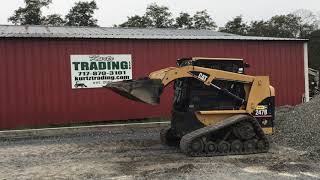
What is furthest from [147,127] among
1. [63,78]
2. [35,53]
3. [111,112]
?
[35,53]

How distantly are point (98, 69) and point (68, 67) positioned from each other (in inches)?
42.1

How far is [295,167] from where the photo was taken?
9.16 m

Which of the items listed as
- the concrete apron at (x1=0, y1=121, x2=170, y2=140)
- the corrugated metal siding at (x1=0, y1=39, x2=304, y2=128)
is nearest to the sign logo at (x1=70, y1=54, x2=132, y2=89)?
the corrugated metal siding at (x1=0, y1=39, x2=304, y2=128)

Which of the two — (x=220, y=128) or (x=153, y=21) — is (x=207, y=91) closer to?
(x=220, y=128)

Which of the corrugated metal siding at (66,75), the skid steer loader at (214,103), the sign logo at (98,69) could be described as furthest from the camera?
the sign logo at (98,69)

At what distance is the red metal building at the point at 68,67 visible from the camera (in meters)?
16.4

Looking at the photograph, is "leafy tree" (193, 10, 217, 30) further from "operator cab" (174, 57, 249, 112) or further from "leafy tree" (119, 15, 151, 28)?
"operator cab" (174, 57, 249, 112)

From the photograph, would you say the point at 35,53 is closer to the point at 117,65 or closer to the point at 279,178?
the point at 117,65

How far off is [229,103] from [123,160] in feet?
9.14

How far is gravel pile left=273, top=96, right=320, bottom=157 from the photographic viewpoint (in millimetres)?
11148

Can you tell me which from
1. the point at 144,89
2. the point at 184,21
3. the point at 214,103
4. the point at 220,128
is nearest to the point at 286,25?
the point at 184,21

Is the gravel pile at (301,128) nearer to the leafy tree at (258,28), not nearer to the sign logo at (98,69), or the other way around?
the sign logo at (98,69)

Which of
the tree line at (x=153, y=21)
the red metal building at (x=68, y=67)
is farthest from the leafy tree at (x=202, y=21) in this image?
the red metal building at (x=68, y=67)

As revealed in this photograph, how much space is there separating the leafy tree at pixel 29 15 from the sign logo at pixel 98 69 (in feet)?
112
